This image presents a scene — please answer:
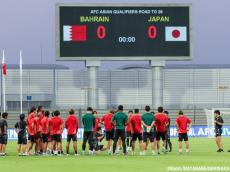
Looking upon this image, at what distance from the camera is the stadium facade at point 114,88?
92.4 meters

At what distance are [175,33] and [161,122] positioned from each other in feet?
Result: 76.3

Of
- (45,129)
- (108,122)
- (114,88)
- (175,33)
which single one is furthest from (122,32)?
(114,88)

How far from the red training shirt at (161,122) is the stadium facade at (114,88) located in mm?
60642

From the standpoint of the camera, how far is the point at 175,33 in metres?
52.8

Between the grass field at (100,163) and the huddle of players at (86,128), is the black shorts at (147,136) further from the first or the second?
the grass field at (100,163)

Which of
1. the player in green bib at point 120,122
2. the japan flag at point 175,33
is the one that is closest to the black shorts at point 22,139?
the player in green bib at point 120,122

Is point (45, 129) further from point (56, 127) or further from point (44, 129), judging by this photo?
point (56, 127)

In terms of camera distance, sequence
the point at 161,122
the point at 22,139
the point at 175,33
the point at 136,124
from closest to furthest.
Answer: the point at 136,124, the point at 161,122, the point at 22,139, the point at 175,33

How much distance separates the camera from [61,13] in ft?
172

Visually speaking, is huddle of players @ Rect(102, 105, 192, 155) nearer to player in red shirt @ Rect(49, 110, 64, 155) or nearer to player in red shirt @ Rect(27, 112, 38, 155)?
player in red shirt @ Rect(49, 110, 64, 155)

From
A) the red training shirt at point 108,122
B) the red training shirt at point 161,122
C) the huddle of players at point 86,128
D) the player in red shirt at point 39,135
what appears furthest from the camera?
Result: the red training shirt at point 108,122

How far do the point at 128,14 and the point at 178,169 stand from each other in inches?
1242

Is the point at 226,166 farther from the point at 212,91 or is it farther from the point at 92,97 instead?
the point at 212,91

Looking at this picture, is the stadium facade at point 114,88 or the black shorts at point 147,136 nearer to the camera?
the black shorts at point 147,136
